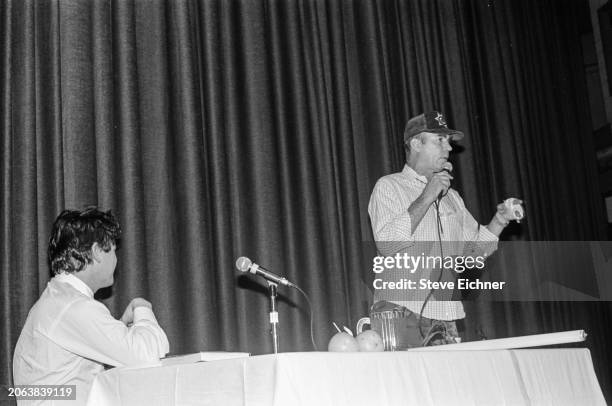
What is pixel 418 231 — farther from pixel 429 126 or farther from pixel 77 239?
pixel 77 239

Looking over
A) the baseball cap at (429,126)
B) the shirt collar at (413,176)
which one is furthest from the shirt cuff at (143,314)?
the baseball cap at (429,126)

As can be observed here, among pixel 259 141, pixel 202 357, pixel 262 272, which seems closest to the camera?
pixel 202 357

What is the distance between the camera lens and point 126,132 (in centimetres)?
330

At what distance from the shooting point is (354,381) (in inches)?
61.0

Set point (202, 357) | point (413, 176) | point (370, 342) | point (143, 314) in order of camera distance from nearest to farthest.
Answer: point (202, 357)
point (370, 342)
point (143, 314)
point (413, 176)

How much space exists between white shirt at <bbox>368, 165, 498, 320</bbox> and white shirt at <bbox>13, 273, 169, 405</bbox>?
3.46ft

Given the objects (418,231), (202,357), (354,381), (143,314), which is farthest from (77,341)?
(418,231)

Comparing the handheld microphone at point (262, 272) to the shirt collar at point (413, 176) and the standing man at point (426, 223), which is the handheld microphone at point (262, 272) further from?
the shirt collar at point (413, 176)

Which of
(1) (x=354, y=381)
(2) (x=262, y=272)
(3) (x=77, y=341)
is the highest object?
(2) (x=262, y=272)

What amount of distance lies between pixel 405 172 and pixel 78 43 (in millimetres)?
1536

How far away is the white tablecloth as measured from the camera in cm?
150

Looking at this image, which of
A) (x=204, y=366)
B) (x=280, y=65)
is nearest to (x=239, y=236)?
→ (x=280, y=65)

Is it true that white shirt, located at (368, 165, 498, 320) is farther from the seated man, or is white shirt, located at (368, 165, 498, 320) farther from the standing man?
the seated man

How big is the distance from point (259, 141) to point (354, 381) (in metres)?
2.18
